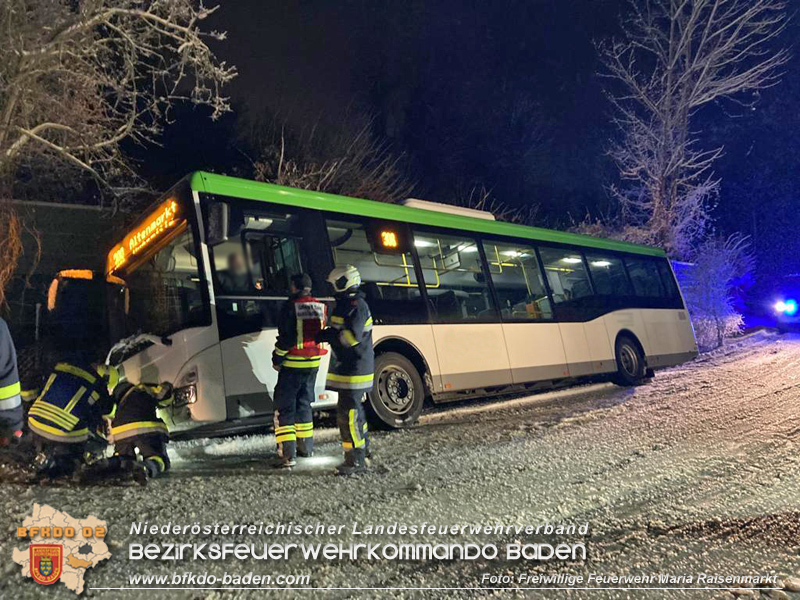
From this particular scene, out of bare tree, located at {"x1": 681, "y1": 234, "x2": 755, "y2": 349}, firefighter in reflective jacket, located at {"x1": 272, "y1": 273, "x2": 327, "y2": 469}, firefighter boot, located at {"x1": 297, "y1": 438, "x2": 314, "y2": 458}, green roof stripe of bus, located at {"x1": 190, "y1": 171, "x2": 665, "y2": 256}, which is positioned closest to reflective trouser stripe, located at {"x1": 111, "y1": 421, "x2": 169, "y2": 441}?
firefighter in reflective jacket, located at {"x1": 272, "y1": 273, "x2": 327, "y2": 469}

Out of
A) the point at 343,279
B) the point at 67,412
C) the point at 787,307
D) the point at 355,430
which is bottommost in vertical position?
the point at 355,430

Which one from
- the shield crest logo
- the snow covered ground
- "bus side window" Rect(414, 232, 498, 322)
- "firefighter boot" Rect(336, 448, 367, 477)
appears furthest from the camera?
"bus side window" Rect(414, 232, 498, 322)

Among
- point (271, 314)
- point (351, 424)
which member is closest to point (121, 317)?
point (271, 314)

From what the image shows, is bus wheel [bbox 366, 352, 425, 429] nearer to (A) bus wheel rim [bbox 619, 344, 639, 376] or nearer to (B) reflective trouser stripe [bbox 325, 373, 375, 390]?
(B) reflective trouser stripe [bbox 325, 373, 375, 390]

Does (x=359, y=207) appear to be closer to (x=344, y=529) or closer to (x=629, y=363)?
(x=344, y=529)

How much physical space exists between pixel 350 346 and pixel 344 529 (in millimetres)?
1706

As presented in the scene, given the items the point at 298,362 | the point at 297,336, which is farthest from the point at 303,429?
the point at 297,336

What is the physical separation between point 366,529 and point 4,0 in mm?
7960

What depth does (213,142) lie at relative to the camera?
59.6 ft

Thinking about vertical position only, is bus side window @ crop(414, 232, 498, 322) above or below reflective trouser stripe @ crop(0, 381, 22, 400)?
above

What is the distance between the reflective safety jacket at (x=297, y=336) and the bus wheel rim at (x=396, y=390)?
1676 mm

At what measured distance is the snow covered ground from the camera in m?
2.69

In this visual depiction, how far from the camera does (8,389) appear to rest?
3.63 metres

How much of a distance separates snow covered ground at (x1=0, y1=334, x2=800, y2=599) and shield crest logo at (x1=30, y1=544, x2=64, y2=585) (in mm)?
67
